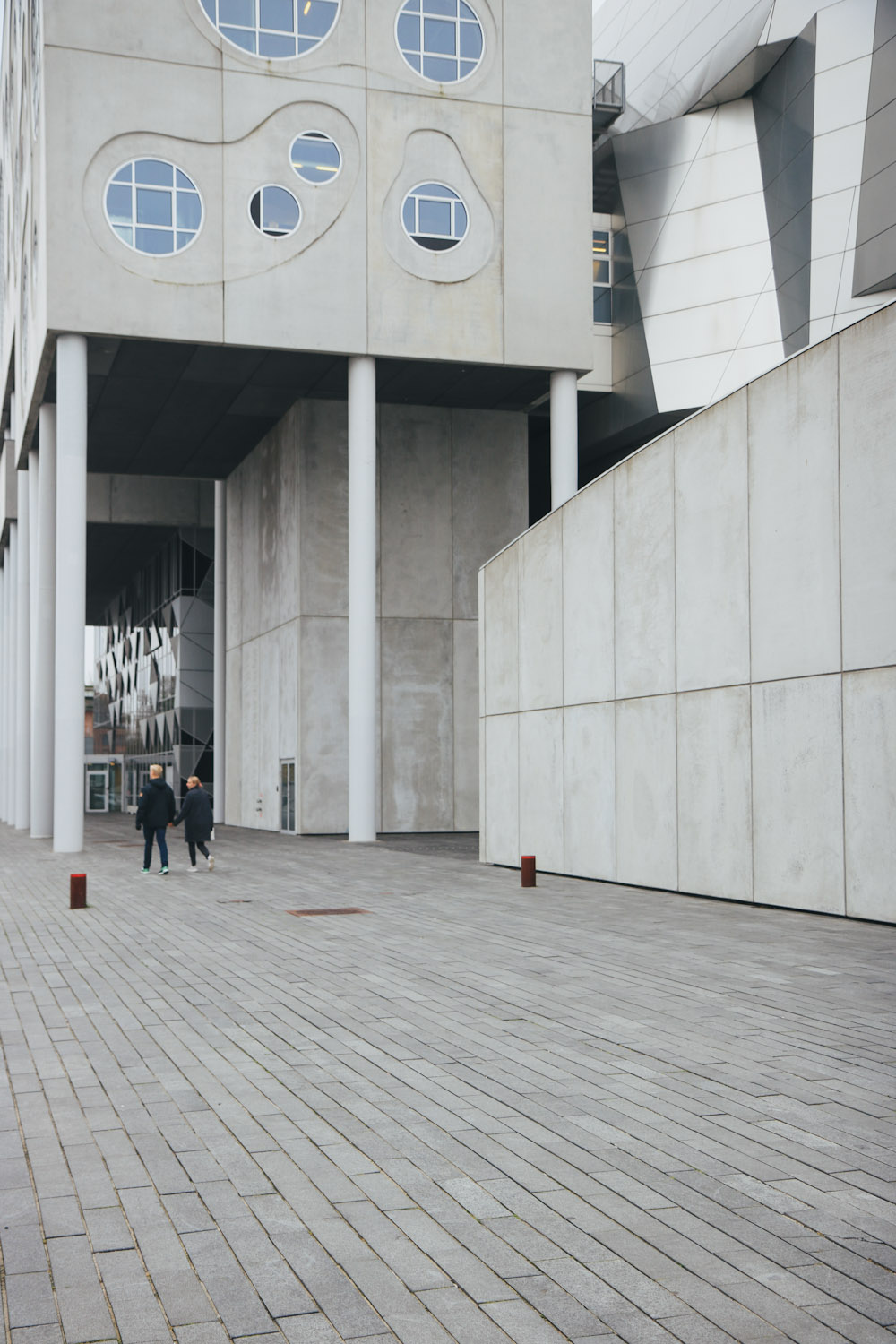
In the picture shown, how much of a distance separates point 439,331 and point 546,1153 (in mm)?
24074

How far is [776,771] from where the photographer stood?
13.6m

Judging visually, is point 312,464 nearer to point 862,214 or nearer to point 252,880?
point 862,214

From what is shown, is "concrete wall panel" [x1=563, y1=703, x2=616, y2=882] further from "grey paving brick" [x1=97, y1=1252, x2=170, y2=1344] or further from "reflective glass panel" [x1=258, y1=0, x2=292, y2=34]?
"reflective glass panel" [x1=258, y1=0, x2=292, y2=34]

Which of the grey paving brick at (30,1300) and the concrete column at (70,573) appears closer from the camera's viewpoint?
the grey paving brick at (30,1300)

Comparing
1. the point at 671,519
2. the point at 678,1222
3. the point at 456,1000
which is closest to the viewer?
the point at 678,1222

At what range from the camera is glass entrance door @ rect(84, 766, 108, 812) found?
60.5m

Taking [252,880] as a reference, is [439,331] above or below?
above

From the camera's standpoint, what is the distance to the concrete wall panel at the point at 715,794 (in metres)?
14.2

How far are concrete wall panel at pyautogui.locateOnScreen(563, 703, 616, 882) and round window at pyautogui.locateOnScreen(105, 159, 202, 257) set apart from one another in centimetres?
1389

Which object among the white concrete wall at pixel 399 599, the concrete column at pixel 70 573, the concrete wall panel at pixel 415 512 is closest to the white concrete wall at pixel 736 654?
the concrete column at pixel 70 573

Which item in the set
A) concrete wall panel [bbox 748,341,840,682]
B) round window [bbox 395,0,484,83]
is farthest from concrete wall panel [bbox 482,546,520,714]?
round window [bbox 395,0,484,83]

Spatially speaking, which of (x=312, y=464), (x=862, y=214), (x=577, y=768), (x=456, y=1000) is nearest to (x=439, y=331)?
(x=312, y=464)

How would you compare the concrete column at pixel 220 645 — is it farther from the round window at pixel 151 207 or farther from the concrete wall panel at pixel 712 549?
the concrete wall panel at pixel 712 549

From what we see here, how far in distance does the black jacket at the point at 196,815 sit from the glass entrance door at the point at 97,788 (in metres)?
41.1
